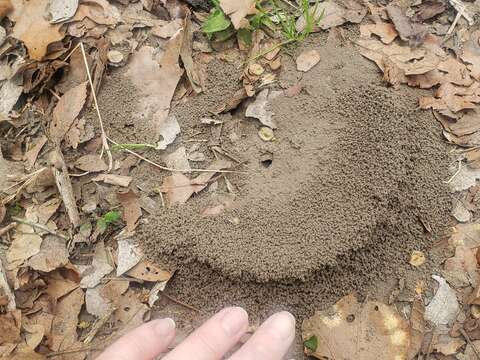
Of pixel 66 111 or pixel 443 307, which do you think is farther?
pixel 66 111

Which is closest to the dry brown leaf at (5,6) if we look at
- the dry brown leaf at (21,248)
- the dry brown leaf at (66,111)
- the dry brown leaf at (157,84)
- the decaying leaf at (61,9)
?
the decaying leaf at (61,9)

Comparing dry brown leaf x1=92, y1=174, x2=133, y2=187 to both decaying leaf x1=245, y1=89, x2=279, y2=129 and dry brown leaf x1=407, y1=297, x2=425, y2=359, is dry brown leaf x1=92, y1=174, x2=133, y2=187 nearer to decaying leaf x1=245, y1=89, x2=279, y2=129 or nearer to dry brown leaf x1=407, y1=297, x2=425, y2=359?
decaying leaf x1=245, y1=89, x2=279, y2=129

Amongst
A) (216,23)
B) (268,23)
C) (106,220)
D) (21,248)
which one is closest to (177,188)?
(106,220)

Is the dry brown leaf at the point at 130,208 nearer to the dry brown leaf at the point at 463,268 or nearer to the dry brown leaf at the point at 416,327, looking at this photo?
the dry brown leaf at the point at 416,327

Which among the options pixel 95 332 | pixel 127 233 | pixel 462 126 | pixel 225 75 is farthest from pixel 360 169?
pixel 95 332

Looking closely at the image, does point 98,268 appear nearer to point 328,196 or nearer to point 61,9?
point 328,196

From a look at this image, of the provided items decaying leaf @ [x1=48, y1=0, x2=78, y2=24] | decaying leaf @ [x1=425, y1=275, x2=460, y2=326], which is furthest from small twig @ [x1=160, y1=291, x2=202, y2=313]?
decaying leaf @ [x1=48, y1=0, x2=78, y2=24]
